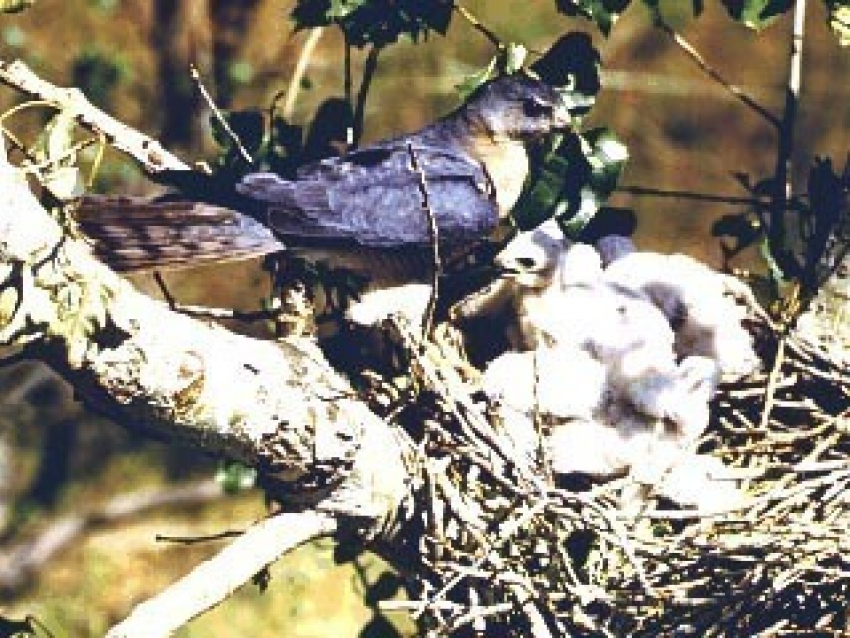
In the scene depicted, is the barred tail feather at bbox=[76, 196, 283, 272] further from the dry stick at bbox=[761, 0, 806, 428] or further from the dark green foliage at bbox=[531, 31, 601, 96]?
the dry stick at bbox=[761, 0, 806, 428]

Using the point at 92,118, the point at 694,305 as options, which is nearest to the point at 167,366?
the point at 92,118

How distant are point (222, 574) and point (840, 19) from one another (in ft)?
3.58

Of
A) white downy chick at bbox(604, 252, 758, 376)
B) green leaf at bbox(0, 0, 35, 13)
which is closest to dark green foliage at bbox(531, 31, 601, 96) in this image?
white downy chick at bbox(604, 252, 758, 376)

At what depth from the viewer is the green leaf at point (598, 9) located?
265 cm

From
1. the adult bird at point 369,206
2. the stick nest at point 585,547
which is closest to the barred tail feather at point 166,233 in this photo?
the adult bird at point 369,206

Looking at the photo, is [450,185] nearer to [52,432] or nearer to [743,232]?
[743,232]

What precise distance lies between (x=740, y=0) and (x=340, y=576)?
3.25 meters

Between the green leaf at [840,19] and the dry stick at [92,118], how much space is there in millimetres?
850

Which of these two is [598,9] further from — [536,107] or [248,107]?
[248,107]

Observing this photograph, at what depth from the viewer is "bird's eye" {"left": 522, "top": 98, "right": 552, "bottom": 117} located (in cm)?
289

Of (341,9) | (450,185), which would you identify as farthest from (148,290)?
(341,9)

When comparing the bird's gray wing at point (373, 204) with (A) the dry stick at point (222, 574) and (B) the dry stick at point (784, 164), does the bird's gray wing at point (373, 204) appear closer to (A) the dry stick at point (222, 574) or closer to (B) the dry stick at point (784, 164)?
(B) the dry stick at point (784, 164)

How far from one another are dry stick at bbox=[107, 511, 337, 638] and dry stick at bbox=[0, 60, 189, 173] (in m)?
0.50

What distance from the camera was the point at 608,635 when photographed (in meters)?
2.53
